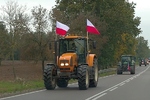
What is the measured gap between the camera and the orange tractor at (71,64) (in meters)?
21.8

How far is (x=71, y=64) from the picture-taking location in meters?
22.2

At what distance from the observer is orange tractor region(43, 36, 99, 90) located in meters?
21.8

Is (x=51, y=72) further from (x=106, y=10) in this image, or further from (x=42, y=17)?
(x=106, y=10)

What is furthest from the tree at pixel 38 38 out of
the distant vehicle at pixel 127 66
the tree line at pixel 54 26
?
the distant vehicle at pixel 127 66

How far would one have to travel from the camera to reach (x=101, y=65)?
56.4 metres

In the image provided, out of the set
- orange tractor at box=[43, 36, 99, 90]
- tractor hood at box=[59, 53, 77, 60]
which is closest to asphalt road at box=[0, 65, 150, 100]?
orange tractor at box=[43, 36, 99, 90]

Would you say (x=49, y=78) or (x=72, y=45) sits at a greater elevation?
(x=72, y=45)

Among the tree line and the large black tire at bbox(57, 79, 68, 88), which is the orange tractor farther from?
the tree line

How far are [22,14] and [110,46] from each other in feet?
52.3

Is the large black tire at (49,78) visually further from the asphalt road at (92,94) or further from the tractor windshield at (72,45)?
the tractor windshield at (72,45)

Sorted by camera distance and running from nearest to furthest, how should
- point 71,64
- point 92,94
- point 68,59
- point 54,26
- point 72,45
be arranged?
point 92,94 < point 68,59 < point 71,64 < point 72,45 < point 54,26

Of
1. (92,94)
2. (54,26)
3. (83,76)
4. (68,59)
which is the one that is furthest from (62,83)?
(54,26)

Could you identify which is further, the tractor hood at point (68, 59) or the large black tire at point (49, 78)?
the tractor hood at point (68, 59)

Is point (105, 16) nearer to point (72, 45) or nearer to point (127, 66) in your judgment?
point (127, 66)
